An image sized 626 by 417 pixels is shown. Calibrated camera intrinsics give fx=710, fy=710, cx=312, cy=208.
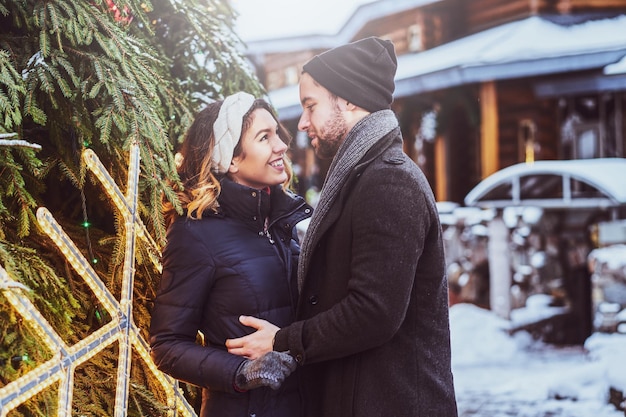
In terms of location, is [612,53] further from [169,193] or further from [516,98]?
[169,193]

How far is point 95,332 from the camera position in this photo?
7.00 ft

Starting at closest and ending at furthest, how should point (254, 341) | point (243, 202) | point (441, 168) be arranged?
point (254, 341) < point (243, 202) < point (441, 168)

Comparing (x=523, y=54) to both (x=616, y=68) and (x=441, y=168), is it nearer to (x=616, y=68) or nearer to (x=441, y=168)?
(x=616, y=68)

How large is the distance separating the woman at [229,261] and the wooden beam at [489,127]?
40.7 feet

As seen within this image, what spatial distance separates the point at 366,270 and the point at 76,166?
106 cm

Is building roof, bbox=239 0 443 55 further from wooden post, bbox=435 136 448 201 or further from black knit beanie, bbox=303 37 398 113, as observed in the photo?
black knit beanie, bbox=303 37 398 113

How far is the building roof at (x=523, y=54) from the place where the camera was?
12.9 meters

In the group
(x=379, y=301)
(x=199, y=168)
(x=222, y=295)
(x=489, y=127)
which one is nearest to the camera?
(x=379, y=301)

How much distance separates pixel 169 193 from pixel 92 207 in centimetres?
48

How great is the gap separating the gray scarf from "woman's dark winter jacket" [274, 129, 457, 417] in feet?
0.06

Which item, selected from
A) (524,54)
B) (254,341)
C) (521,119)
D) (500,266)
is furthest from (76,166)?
(521,119)

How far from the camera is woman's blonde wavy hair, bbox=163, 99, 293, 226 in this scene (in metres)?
2.43

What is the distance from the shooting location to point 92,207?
2.70 meters

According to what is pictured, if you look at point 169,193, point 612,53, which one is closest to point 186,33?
point 169,193
